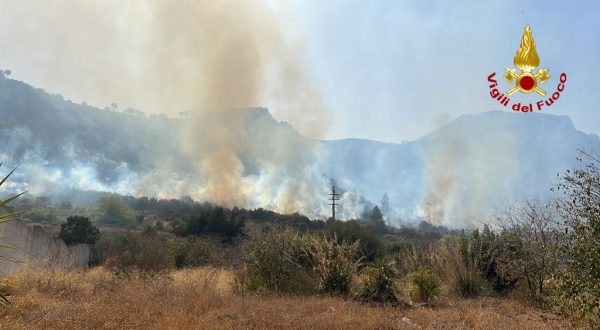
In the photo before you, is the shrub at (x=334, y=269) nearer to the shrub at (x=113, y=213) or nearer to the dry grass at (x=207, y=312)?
the dry grass at (x=207, y=312)

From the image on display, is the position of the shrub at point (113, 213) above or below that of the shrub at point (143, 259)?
above

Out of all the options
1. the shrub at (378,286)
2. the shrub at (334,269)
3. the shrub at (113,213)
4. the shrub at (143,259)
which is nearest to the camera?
the shrub at (378,286)

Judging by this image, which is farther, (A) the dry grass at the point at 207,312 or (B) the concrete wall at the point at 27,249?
(B) the concrete wall at the point at 27,249

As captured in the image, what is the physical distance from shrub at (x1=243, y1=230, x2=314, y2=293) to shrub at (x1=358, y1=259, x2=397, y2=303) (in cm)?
192

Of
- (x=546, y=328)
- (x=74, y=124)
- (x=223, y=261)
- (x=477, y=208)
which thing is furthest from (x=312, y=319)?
(x=74, y=124)

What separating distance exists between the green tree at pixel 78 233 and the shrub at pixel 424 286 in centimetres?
3117

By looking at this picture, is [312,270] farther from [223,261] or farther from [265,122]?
[265,122]

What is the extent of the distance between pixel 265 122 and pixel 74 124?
2754 inches

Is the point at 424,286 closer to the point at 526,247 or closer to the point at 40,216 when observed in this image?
the point at 526,247

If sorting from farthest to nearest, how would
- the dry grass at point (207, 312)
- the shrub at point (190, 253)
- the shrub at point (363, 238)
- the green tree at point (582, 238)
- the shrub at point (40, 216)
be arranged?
the shrub at point (40, 216) → the shrub at point (190, 253) → the shrub at point (363, 238) → the dry grass at point (207, 312) → the green tree at point (582, 238)

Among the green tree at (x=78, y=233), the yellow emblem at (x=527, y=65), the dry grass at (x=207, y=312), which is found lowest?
the dry grass at (x=207, y=312)

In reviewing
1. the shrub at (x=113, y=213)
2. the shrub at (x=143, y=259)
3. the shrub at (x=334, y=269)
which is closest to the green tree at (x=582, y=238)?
the shrub at (x=334, y=269)

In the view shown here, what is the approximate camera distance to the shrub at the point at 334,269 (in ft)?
42.8

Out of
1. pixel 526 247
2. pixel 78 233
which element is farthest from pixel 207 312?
pixel 78 233
